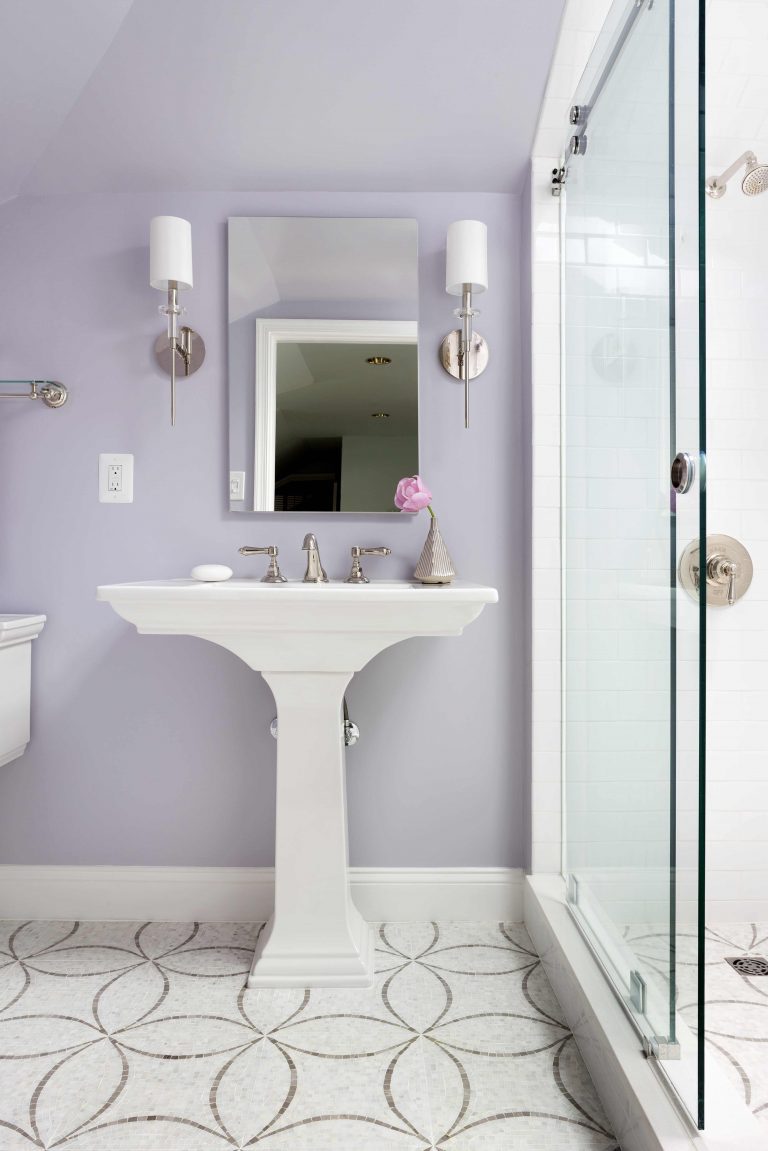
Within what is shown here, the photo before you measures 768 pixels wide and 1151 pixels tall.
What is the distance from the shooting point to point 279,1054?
1.38 meters

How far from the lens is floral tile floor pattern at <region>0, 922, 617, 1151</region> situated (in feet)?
3.93

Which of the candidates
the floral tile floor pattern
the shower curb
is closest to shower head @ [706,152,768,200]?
the shower curb

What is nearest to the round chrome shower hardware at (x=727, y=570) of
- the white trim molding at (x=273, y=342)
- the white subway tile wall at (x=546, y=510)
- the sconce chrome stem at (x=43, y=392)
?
the white subway tile wall at (x=546, y=510)

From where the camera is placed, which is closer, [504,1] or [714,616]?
[504,1]

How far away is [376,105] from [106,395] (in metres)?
0.98

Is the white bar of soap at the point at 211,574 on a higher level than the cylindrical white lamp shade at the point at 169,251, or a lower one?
lower

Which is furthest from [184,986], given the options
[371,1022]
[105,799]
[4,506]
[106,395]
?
[106,395]

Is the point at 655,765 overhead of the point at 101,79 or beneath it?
beneath

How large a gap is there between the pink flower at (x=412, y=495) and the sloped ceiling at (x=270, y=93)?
78cm

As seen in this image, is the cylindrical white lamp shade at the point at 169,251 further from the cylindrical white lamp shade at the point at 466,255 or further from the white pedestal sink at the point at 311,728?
the white pedestal sink at the point at 311,728

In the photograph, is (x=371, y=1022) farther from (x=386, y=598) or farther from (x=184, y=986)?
(x=386, y=598)

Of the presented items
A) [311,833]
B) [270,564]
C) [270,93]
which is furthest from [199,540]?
[270,93]

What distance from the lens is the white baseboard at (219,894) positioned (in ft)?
6.43

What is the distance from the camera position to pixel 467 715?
1.99 m
